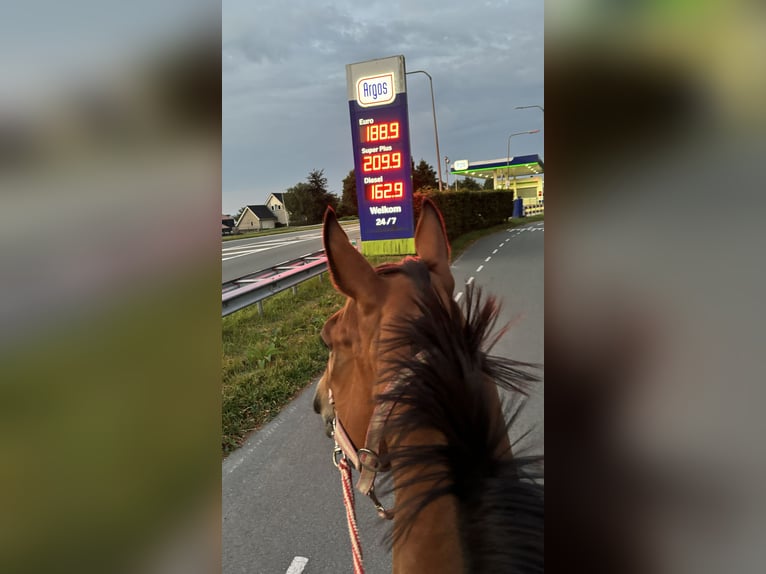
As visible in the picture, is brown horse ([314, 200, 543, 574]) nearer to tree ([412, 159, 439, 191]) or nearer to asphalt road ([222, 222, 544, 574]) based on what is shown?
asphalt road ([222, 222, 544, 574])

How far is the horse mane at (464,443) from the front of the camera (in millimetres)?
900

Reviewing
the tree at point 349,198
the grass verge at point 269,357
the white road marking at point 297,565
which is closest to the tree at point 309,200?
the tree at point 349,198

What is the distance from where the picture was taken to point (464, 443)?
99cm

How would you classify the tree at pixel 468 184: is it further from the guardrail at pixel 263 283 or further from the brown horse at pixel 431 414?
the brown horse at pixel 431 414

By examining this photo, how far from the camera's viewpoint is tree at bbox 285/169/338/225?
126 centimetres

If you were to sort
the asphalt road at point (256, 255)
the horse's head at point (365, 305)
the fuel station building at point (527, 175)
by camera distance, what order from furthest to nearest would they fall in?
the asphalt road at point (256, 255), the horse's head at point (365, 305), the fuel station building at point (527, 175)

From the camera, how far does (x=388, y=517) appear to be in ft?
3.95

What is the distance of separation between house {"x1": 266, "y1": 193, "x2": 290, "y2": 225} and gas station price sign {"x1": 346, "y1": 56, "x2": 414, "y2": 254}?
59 cm

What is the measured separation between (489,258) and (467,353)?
1092cm
